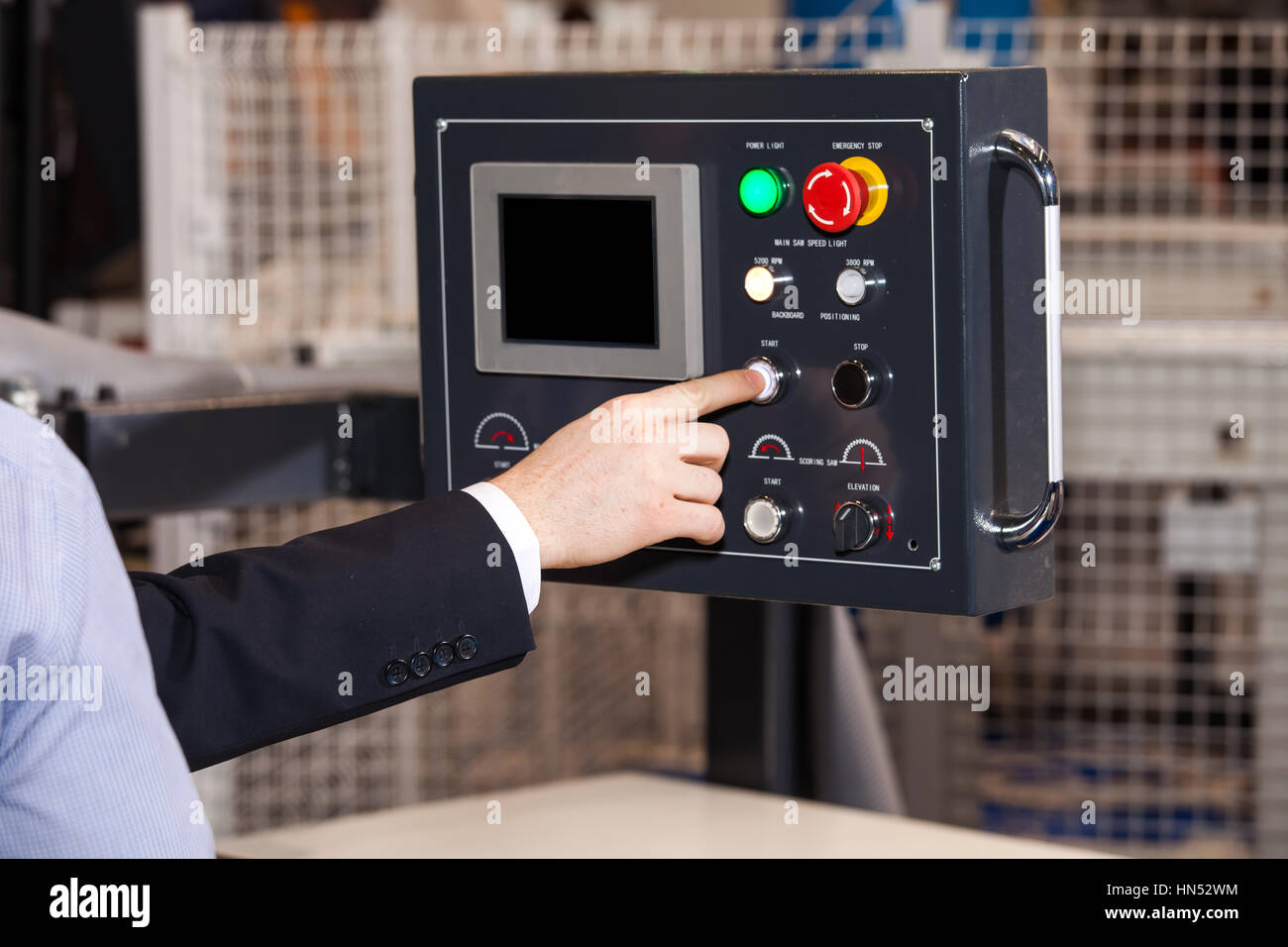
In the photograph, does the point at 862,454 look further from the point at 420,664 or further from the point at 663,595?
the point at 663,595

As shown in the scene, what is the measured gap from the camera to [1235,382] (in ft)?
7.94

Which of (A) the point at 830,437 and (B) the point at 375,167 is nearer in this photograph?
(A) the point at 830,437

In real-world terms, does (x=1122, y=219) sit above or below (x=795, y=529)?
above

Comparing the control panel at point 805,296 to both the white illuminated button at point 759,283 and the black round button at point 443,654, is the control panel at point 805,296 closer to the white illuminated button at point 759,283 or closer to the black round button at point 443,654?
the white illuminated button at point 759,283

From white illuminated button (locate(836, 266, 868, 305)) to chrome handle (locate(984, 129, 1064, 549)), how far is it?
0.12 meters

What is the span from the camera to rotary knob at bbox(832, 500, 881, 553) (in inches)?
43.9

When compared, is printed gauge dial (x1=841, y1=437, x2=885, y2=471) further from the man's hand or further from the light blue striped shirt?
the light blue striped shirt

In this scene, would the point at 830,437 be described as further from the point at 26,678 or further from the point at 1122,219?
the point at 1122,219

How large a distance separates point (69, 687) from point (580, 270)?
1.90 feet

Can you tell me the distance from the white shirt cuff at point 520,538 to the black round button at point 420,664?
0.07 metres

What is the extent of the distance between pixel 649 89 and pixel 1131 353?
1395 millimetres
